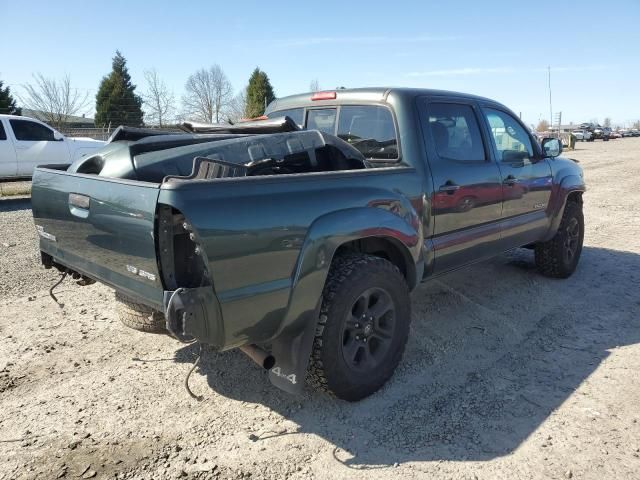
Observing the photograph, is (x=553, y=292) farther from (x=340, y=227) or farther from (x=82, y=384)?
(x=82, y=384)

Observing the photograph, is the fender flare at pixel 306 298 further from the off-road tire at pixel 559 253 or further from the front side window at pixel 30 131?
the front side window at pixel 30 131

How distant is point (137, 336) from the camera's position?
12.9 feet

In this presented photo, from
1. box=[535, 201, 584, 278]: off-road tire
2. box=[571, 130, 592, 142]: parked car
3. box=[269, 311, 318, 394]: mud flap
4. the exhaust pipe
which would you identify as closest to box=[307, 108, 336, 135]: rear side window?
box=[269, 311, 318, 394]: mud flap

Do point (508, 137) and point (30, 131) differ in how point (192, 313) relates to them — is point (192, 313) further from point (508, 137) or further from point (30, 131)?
point (30, 131)

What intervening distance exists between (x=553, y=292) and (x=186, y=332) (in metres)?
4.12

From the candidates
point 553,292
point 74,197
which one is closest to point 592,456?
point 553,292

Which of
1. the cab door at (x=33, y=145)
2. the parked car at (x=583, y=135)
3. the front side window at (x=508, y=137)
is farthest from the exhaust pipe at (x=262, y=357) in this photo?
the parked car at (x=583, y=135)

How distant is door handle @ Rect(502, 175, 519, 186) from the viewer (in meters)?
4.32

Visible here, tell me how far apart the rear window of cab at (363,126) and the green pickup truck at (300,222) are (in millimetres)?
11

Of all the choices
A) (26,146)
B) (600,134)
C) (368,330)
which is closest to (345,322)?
(368,330)

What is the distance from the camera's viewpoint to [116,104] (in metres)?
39.1

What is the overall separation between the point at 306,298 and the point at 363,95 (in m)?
1.87

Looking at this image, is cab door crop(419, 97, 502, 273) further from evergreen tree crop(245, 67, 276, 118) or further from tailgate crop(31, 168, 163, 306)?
evergreen tree crop(245, 67, 276, 118)

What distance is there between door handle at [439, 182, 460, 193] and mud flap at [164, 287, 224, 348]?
201 centimetres
